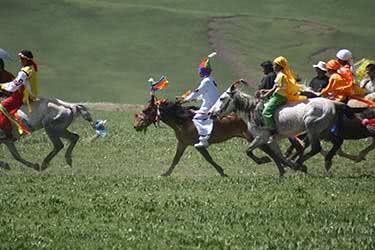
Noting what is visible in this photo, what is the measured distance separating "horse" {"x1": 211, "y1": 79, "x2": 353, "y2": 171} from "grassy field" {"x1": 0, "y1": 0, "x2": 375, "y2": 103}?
2458cm

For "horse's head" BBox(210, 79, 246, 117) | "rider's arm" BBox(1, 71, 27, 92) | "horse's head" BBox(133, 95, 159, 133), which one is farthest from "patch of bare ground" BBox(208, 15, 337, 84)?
"rider's arm" BBox(1, 71, 27, 92)

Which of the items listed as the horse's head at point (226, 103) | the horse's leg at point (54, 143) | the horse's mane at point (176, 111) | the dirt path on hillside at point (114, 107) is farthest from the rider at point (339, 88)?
the dirt path on hillside at point (114, 107)

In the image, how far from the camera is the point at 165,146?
24.7 metres

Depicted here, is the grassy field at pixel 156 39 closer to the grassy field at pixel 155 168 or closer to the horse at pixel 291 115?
the grassy field at pixel 155 168

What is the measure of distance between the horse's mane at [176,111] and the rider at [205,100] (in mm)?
218

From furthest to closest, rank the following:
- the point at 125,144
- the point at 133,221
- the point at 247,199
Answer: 1. the point at 125,144
2. the point at 247,199
3. the point at 133,221

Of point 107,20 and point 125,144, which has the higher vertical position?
point 125,144

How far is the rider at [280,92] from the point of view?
18.0 m

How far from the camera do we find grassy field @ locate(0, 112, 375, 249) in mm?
11195

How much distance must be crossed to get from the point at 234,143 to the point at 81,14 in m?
32.8

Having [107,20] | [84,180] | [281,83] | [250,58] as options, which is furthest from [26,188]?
[107,20]

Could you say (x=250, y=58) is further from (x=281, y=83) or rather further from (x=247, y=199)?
(x=247, y=199)

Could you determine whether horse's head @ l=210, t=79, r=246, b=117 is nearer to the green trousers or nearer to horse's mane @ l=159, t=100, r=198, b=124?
the green trousers

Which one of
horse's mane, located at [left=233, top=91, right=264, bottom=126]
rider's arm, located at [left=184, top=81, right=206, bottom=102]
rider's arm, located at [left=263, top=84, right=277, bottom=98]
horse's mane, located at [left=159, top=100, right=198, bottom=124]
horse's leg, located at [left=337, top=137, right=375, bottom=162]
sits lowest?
horse's leg, located at [left=337, top=137, right=375, bottom=162]
